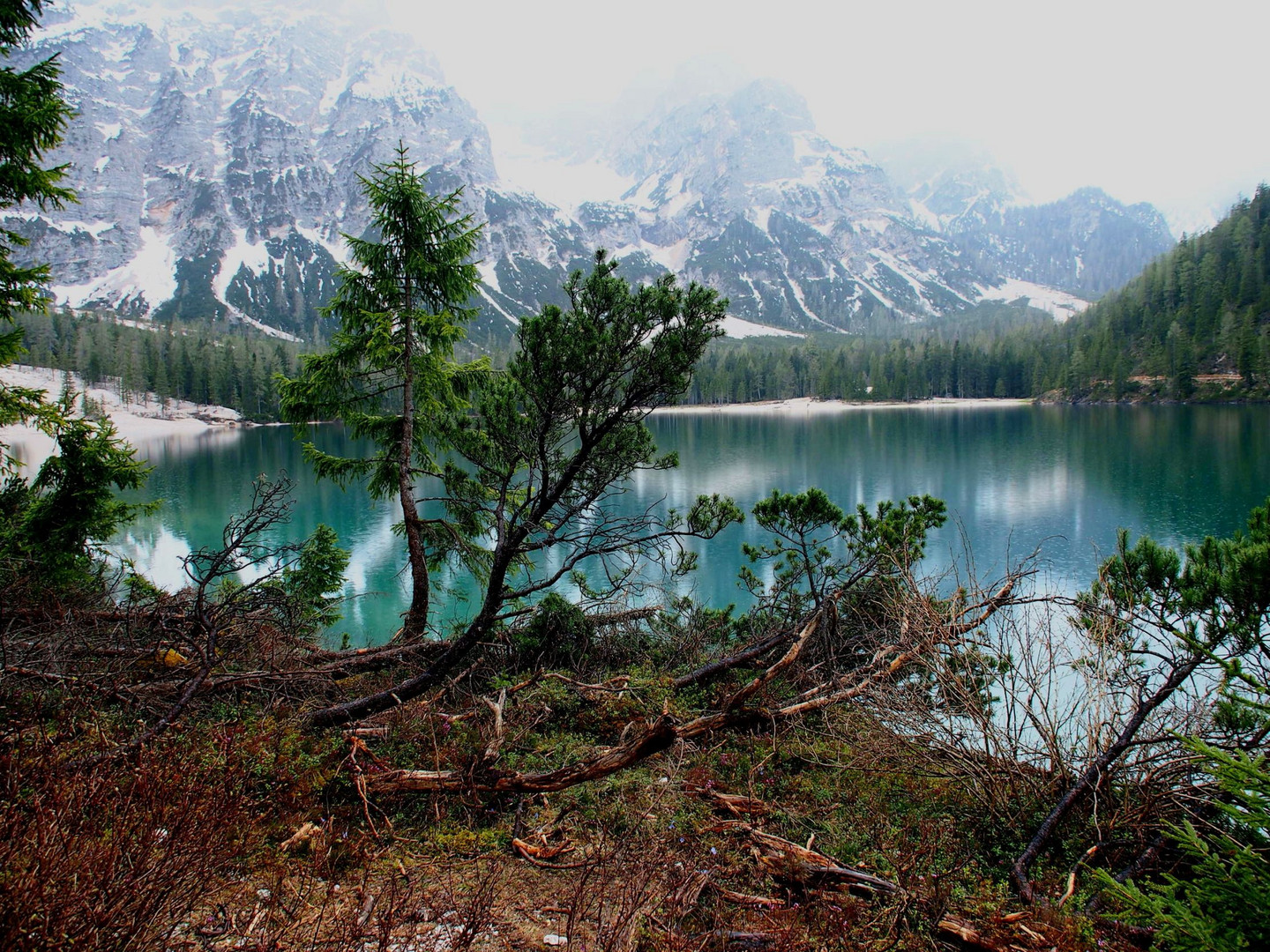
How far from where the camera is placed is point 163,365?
96.6m

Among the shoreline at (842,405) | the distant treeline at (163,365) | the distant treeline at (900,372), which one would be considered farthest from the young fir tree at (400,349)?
the distant treeline at (163,365)

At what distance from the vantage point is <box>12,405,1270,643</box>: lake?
64.7 ft

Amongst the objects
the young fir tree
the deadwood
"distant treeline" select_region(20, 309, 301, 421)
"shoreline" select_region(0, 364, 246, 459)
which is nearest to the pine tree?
the young fir tree

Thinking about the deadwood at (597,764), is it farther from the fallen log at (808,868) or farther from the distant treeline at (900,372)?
the distant treeline at (900,372)

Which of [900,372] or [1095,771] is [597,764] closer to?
[1095,771]

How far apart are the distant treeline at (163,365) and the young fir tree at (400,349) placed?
9319 cm

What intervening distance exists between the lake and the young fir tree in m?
2.01

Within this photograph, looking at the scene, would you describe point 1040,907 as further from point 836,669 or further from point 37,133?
point 37,133

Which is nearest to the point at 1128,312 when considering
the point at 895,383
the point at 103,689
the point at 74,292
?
the point at 895,383

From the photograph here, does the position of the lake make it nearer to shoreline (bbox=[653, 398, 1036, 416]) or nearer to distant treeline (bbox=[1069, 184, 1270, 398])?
distant treeline (bbox=[1069, 184, 1270, 398])

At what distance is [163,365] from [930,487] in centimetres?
11332

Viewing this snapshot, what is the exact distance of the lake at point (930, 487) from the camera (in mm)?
19734

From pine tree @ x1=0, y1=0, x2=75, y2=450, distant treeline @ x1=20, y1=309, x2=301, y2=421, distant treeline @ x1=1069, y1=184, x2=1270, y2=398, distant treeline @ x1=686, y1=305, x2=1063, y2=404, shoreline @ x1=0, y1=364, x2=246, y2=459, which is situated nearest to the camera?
pine tree @ x1=0, y1=0, x2=75, y2=450

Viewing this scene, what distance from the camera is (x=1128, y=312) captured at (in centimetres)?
9881
